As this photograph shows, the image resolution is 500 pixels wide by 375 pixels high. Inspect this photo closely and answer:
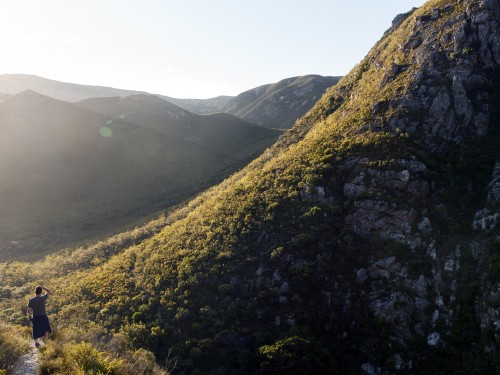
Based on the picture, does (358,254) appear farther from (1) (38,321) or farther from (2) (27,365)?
(2) (27,365)

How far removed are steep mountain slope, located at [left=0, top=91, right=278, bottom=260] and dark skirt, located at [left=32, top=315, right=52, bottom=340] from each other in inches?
1265

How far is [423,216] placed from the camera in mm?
22766

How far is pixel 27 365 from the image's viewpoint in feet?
35.4

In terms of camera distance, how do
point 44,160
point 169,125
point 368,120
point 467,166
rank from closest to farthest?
1. point 467,166
2. point 368,120
3. point 44,160
4. point 169,125

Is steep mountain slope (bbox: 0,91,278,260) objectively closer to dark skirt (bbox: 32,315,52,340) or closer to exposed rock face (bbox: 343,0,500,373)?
dark skirt (bbox: 32,315,52,340)

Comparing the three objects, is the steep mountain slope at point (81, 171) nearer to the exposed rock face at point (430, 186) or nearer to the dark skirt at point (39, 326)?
the dark skirt at point (39, 326)

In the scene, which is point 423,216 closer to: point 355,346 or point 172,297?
point 355,346

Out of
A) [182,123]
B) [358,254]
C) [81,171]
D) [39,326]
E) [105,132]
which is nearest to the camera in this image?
[39,326]

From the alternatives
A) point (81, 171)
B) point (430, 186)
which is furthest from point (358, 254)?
point (81, 171)

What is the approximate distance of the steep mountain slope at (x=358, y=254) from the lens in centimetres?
1789

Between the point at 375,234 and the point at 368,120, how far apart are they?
1254cm

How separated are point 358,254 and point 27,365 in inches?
699

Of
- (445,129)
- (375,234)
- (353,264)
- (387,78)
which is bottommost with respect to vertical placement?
(353,264)

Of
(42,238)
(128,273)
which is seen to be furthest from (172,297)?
(42,238)
